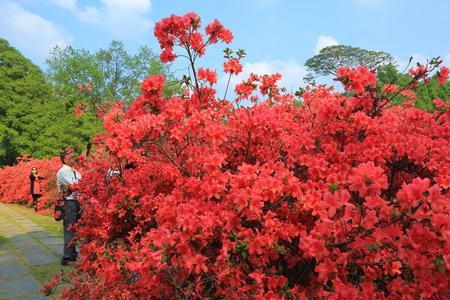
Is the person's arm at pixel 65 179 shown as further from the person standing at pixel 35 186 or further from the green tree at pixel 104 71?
the green tree at pixel 104 71

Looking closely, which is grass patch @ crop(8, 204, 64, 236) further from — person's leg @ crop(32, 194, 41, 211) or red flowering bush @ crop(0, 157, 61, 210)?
red flowering bush @ crop(0, 157, 61, 210)

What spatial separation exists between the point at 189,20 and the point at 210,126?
1.53 metres

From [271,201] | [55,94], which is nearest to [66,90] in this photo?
[55,94]

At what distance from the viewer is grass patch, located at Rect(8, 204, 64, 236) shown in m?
8.97

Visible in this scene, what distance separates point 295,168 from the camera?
2.98m

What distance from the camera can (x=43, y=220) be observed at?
35.1ft

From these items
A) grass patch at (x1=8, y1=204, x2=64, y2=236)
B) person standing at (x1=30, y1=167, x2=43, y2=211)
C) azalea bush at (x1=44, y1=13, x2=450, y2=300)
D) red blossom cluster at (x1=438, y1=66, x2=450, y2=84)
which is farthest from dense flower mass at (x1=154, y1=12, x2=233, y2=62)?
person standing at (x1=30, y1=167, x2=43, y2=211)

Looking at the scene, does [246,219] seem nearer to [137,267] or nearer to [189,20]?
[137,267]

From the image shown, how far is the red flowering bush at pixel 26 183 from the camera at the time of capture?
12.7 metres

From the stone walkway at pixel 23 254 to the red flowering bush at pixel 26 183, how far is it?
2213 millimetres

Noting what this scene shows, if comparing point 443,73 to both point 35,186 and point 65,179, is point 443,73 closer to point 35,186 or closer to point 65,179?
point 65,179

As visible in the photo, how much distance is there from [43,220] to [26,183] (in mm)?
4919

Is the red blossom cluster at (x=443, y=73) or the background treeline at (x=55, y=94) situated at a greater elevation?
the background treeline at (x=55, y=94)

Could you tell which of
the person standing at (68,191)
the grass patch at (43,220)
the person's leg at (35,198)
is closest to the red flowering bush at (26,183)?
the person's leg at (35,198)
